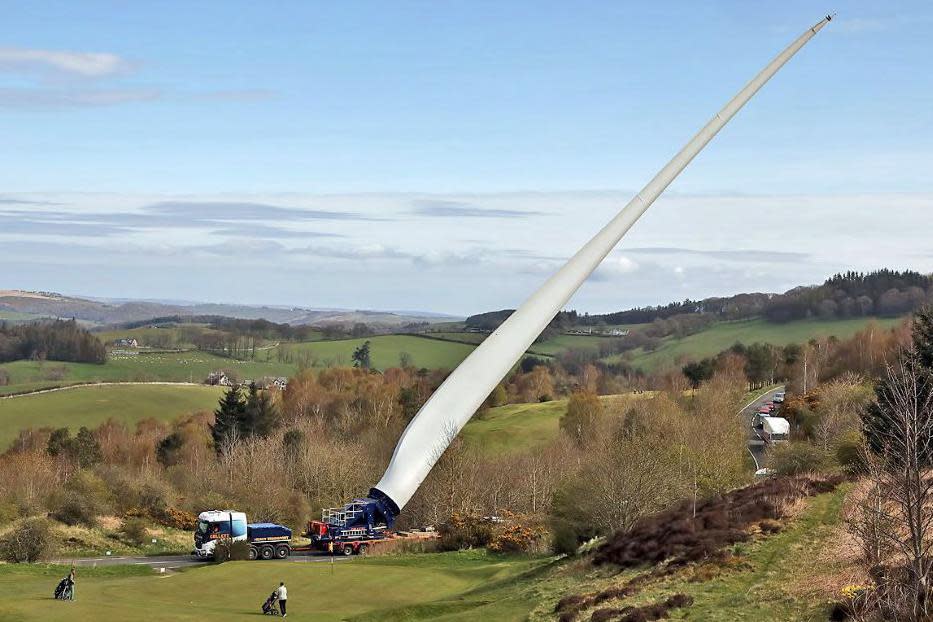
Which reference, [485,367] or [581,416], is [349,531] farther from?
[581,416]

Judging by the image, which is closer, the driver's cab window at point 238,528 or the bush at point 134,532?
the driver's cab window at point 238,528

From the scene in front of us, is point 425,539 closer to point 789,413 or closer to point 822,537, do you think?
point 822,537

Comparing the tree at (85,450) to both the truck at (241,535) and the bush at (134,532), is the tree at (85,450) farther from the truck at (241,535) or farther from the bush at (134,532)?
the truck at (241,535)

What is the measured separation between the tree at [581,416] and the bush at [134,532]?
60905 mm

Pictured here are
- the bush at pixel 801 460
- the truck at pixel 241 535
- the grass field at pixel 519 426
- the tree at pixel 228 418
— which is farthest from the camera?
the grass field at pixel 519 426

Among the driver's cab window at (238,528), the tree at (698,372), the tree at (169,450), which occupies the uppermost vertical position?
the tree at (698,372)

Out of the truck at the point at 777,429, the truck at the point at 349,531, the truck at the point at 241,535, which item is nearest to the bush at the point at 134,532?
the truck at the point at 241,535

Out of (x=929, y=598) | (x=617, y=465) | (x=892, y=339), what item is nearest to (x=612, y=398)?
(x=892, y=339)

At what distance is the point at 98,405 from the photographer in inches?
6772

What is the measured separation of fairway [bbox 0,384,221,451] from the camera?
159 m

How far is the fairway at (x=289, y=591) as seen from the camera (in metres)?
39.8

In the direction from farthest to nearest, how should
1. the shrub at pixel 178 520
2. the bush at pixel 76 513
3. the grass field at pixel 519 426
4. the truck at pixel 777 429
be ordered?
the grass field at pixel 519 426, the truck at pixel 777 429, the shrub at pixel 178 520, the bush at pixel 76 513

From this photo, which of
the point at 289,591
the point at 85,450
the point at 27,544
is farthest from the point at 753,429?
the point at 85,450

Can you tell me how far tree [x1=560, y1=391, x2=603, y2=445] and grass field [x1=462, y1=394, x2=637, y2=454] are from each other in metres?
2.90
